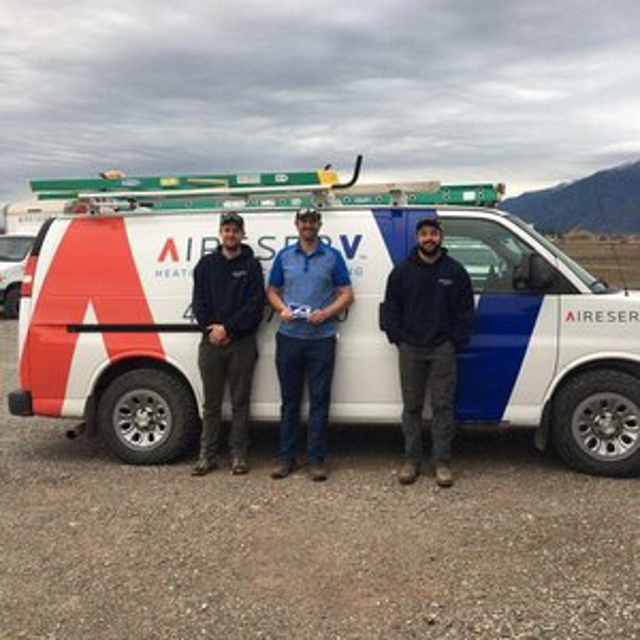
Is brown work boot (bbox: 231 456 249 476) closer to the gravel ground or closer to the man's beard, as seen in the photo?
the gravel ground

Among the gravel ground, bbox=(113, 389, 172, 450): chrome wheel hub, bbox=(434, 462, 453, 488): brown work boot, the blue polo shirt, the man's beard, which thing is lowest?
the gravel ground

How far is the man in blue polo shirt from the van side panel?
104cm

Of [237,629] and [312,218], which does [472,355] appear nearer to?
[312,218]

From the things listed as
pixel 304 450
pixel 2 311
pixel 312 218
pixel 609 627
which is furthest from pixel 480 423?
pixel 2 311

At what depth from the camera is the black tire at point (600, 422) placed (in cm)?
582

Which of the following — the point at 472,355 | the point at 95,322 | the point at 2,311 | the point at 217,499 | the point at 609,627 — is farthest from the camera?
the point at 2,311

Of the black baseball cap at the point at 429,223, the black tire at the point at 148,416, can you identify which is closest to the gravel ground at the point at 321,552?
the black tire at the point at 148,416

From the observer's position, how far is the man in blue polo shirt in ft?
19.4

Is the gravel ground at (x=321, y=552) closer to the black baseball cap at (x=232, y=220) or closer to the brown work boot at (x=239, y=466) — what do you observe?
the brown work boot at (x=239, y=466)

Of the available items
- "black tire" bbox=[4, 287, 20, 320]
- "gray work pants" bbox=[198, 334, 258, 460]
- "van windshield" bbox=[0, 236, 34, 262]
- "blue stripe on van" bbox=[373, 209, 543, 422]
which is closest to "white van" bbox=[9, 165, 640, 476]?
"blue stripe on van" bbox=[373, 209, 543, 422]

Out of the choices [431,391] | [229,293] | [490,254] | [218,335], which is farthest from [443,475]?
[229,293]

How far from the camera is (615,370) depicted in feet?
19.3

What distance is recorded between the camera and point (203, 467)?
614cm

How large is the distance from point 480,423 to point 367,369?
902 mm
